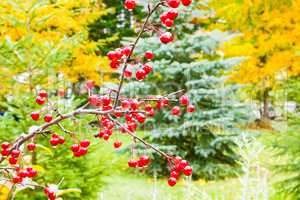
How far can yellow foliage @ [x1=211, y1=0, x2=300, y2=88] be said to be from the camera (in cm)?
1228

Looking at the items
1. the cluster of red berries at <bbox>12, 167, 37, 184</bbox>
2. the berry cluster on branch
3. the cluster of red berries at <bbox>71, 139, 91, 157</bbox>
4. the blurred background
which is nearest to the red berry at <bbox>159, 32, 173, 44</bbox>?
the berry cluster on branch

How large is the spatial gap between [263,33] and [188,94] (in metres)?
6.62

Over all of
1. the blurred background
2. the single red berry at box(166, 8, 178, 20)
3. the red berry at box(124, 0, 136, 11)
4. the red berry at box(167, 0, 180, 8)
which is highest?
the red berry at box(124, 0, 136, 11)

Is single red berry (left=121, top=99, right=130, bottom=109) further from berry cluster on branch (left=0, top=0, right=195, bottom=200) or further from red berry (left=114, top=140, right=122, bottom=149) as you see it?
red berry (left=114, top=140, right=122, bottom=149)

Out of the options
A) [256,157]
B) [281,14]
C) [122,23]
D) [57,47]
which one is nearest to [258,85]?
[281,14]

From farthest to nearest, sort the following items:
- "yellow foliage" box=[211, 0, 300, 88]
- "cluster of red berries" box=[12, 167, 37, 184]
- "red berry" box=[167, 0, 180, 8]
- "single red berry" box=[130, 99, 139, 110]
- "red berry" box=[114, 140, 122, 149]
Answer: "yellow foliage" box=[211, 0, 300, 88], "red berry" box=[114, 140, 122, 149], "cluster of red berries" box=[12, 167, 37, 184], "single red berry" box=[130, 99, 139, 110], "red berry" box=[167, 0, 180, 8]

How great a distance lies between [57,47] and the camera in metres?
6.60

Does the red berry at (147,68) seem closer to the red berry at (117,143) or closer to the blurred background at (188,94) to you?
the blurred background at (188,94)

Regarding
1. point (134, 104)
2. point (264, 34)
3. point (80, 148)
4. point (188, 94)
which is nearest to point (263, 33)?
point (264, 34)

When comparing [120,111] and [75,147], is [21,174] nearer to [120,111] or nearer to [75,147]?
[75,147]

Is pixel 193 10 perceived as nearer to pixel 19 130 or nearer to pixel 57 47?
pixel 57 47

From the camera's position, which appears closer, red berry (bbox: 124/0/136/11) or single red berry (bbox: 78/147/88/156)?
red berry (bbox: 124/0/136/11)

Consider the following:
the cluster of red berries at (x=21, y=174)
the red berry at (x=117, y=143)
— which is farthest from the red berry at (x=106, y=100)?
the cluster of red berries at (x=21, y=174)

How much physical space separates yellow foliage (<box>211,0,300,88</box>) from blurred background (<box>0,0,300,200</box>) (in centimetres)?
4
